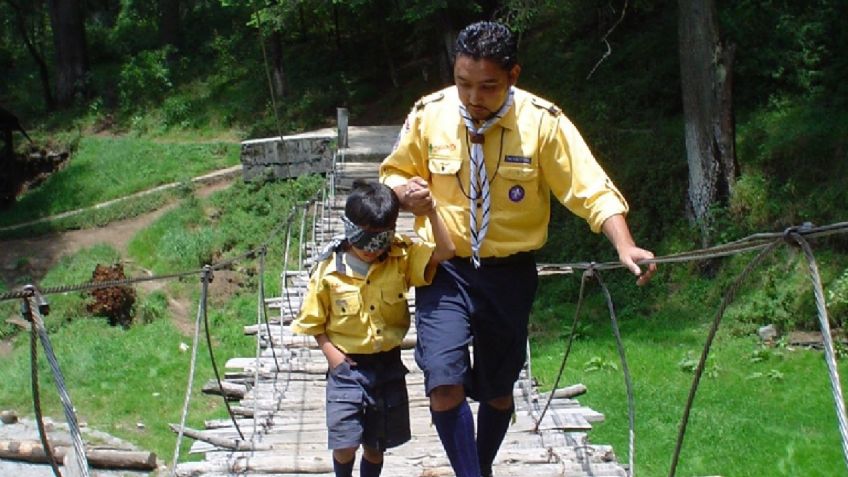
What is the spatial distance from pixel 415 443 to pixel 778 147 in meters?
6.36

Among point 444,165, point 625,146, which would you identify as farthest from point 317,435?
point 625,146

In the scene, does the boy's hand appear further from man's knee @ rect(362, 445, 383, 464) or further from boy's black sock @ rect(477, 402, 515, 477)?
man's knee @ rect(362, 445, 383, 464)

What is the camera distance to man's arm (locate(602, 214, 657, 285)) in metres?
2.84

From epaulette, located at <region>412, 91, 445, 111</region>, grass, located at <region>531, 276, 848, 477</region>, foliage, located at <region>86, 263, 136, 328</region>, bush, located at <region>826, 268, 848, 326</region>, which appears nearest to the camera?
epaulette, located at <region>412, 91, 445, 111</region>

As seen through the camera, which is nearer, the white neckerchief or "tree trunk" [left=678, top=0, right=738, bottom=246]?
the white neckerchief

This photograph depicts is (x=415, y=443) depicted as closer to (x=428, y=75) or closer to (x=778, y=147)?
(x=778, y=147)

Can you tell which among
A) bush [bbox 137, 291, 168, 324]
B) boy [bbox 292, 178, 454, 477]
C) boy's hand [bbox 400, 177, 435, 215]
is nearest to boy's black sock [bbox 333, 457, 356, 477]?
boy [bbox 292, 178, 454, 477]

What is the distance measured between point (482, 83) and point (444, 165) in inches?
13.0

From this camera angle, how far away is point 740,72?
35.7ft

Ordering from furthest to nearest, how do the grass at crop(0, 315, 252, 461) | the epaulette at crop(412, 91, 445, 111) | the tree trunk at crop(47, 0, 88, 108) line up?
1. the tree trunk at crop(47, 0, 88, 108)
2. the grass at crop(0, 315, 252, 461)
3. the epaulette at crop(412, 91, 445, 111)

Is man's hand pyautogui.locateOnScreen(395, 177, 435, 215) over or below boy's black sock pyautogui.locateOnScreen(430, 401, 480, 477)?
over

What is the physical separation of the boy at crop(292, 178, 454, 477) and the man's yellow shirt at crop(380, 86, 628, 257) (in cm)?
11

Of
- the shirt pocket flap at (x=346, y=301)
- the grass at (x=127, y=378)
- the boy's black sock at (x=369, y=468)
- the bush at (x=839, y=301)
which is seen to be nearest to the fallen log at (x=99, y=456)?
the grass at (x=127, y=378)

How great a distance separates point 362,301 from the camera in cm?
340
